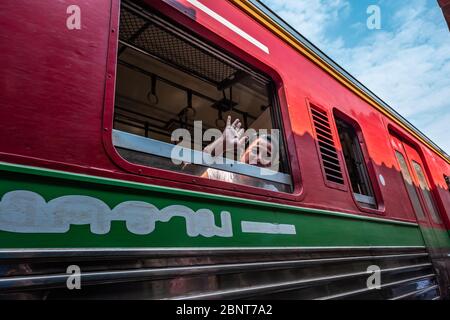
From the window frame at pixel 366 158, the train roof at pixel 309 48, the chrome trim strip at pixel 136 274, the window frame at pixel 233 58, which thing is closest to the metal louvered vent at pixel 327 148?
the window frame at pixel 366 158

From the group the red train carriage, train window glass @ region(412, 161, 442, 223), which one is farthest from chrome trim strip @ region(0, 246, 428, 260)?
train window glass @ region(412, 161, 442, 223)

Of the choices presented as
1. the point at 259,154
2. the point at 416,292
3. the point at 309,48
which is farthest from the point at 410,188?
the point at 259,154

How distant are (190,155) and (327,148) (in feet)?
4.61

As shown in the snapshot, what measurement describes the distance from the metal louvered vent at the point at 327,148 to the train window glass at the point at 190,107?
42cm

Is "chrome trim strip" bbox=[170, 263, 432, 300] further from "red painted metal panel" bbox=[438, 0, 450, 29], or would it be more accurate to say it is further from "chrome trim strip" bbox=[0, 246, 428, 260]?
"red painted metal panel" bbox=[438, 0, 450, 29]

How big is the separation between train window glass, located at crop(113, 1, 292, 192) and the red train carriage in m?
0.01

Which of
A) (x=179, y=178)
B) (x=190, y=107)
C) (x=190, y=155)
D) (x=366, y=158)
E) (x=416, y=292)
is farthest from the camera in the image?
(x=190, y=107)

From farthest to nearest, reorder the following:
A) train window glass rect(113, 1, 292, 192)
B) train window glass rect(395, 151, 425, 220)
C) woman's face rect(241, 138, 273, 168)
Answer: train window glass rect(395, 151, 425, 220), woman's face rect(241, 138, 273, 168), train window glass rect(113, 1, 292, 192)

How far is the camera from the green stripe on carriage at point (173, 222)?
85 cm

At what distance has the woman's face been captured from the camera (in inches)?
76.0

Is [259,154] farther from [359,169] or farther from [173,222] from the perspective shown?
[359,169]

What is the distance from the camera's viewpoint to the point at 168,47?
204 centimetres

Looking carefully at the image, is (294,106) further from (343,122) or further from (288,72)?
(343,122)

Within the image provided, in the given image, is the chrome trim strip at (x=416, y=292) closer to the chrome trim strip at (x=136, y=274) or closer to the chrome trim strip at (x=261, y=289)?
the chrome trim strip at (x=261, y=289)
